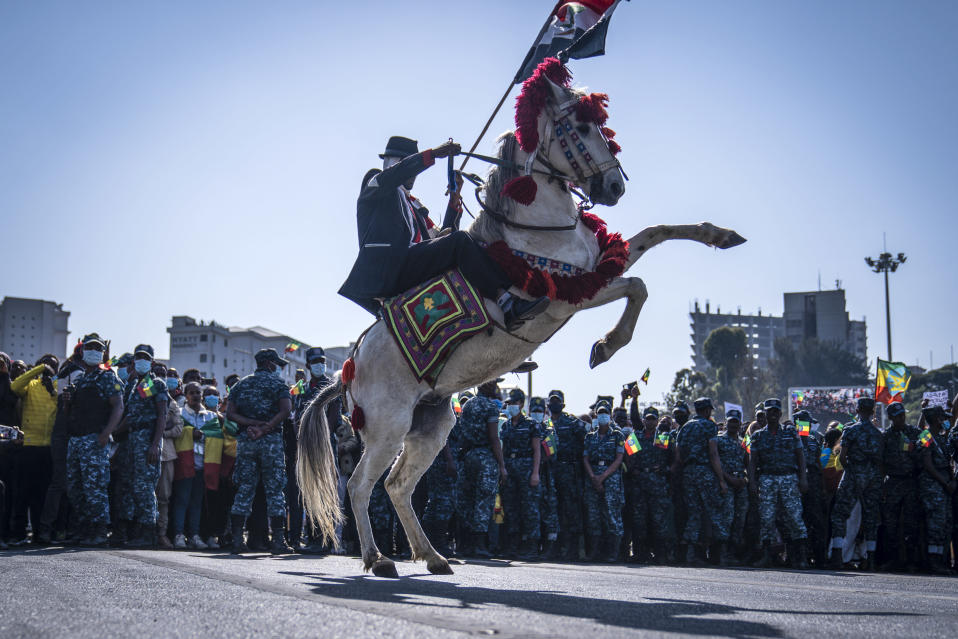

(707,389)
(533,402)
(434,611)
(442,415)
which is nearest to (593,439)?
(533,402)

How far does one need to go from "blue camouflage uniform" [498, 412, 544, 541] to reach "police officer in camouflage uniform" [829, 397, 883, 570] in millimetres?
4115

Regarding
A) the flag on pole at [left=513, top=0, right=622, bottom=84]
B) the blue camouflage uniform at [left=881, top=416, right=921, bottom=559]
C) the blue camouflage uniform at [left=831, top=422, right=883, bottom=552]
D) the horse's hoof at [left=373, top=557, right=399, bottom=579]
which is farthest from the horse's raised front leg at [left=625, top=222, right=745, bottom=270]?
the blue camouflage uniform at [left=881, top=416, right=921, bottom=559]

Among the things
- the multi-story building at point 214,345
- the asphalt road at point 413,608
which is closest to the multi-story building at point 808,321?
the multi-story building at point 214,345

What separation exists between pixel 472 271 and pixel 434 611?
10.4 feet

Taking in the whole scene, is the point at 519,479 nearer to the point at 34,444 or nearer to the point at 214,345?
the point at 34,444

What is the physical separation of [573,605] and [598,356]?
2.95m

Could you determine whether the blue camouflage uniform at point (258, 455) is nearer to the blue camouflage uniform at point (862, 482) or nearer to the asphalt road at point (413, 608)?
the asphalt road at point (413, 608)

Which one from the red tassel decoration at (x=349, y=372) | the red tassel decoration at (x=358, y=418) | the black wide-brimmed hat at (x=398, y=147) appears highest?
the black wide-brimmed hat at (x=398, y=147)

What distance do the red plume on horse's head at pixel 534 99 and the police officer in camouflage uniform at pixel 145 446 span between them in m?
6.30

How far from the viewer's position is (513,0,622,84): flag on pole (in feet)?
23.8

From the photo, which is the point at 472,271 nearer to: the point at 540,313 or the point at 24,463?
the point at 540,313

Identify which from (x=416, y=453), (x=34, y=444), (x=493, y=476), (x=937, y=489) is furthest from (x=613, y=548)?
(x=34, y=444)

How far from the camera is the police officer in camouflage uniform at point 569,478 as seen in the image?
13.4 m

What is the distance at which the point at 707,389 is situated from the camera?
286 ft
